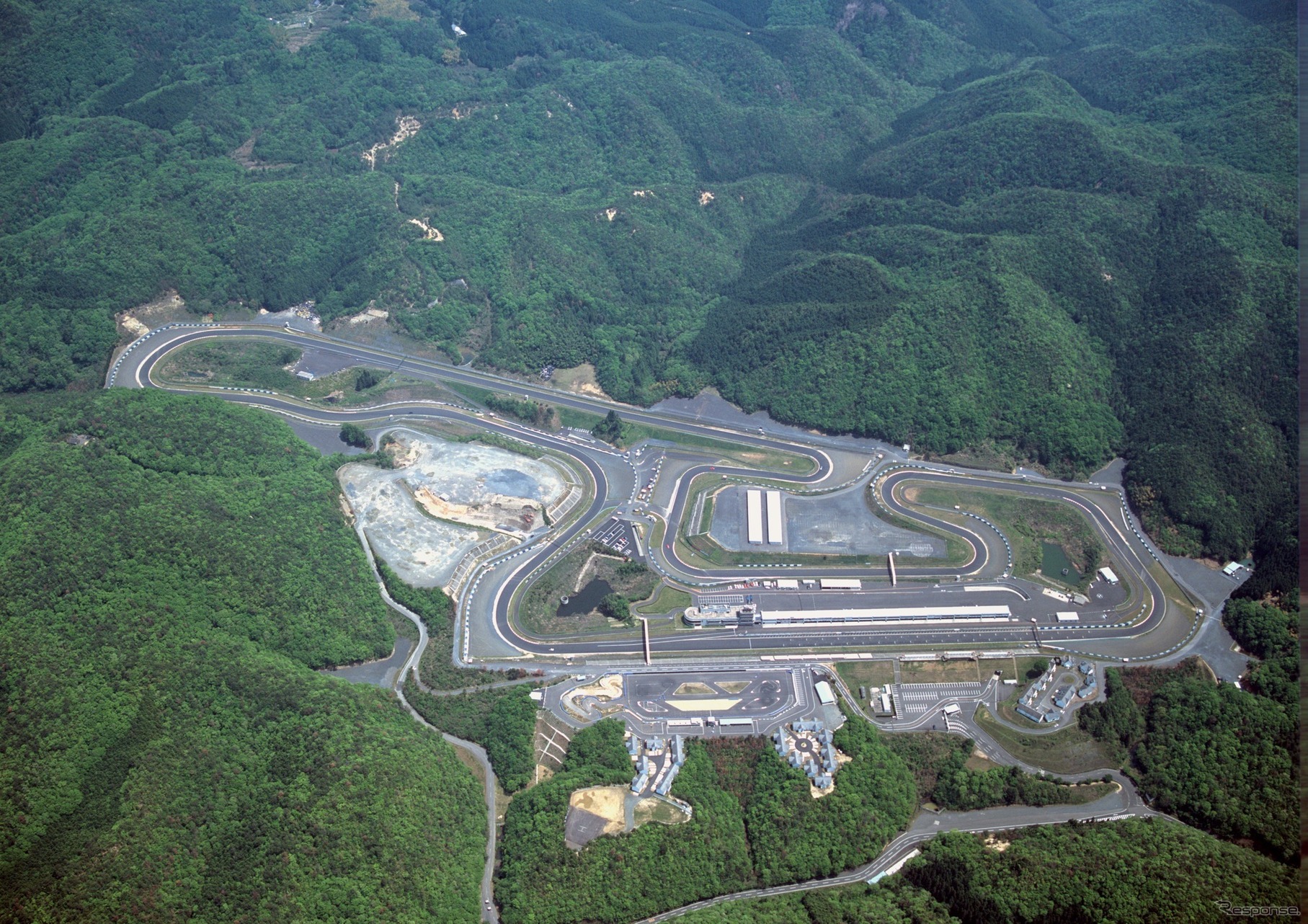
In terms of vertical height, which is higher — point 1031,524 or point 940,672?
point 1031,524

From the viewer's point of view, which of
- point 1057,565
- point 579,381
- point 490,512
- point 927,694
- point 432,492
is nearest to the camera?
point 927,694

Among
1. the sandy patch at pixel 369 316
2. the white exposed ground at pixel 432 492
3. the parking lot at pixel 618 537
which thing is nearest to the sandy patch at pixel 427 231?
the sandy patch at pixel 369 316

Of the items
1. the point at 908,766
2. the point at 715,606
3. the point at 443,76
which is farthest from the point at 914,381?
the point at 443,76

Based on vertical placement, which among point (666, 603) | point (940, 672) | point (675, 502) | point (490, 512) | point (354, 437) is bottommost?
point (666, 603)

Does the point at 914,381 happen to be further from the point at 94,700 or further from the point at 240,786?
the point at 94,700

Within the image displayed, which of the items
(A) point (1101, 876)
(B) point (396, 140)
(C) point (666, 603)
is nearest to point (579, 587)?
(C) point (666, 603)

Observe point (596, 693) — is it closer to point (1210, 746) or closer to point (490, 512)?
point (490, 512)
